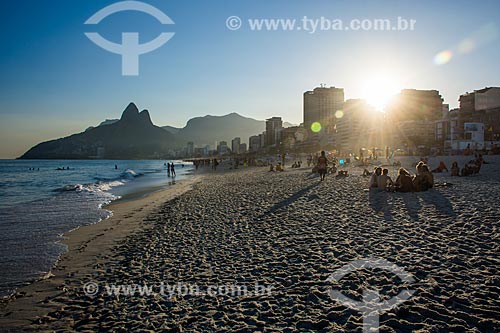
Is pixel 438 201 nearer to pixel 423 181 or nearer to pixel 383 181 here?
pixel 423 181

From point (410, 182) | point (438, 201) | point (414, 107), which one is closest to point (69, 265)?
point (438, 201)

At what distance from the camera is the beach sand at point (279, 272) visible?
3.84m

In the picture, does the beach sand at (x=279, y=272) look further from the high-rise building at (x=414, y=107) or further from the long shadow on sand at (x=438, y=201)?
the high-rise building at (x=414, y=107)

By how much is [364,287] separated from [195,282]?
2643 millimetres

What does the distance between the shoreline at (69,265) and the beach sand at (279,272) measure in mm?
29

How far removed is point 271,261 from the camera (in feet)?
19.1

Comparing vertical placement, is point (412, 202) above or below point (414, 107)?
below

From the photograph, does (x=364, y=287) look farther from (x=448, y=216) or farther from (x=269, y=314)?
(x=448, y=216)

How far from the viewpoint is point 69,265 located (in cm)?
654

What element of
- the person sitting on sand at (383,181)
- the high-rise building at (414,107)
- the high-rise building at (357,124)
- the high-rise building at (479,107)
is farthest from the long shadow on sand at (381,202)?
the high-rise building at (414,107)

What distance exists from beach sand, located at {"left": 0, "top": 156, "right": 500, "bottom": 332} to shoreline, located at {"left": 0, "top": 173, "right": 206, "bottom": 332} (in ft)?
0.10

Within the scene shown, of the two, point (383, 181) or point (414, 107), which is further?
point (414, 107)

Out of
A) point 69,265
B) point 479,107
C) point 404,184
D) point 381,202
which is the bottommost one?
point 69,265

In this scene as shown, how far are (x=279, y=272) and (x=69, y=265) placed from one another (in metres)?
4.51
